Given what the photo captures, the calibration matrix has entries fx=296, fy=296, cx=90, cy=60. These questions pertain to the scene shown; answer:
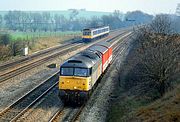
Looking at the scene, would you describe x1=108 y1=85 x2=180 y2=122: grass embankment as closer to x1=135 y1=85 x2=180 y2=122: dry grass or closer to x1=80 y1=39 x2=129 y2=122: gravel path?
x1=135 y1=85 x2=180 y2=122: dry grass

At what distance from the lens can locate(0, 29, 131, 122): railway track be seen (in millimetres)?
18531

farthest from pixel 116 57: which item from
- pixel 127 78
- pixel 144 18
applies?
pixel 144 18

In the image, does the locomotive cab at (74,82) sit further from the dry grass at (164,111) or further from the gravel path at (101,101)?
the dry grass at (164,111)

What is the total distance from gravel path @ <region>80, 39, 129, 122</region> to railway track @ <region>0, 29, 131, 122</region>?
0.65m

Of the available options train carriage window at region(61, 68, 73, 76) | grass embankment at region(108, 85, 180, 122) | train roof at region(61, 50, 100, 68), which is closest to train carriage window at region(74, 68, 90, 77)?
train roof at region(61, 50, 100, 68)

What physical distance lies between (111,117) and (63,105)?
13.3ft

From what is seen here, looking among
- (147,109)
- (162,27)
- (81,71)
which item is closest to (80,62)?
(81,71)

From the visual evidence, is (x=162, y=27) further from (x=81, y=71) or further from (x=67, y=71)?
(x=67, y=71)

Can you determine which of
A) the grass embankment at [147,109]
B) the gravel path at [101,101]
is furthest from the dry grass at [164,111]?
the gravel path at [101,101]

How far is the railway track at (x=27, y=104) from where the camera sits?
60.8 ft

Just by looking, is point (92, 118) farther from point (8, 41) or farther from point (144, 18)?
point (144, 18)

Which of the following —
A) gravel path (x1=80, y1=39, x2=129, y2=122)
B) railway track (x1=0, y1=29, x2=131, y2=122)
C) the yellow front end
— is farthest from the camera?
the yellow front end

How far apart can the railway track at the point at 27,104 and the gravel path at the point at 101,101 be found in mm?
645

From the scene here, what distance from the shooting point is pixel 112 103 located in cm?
2192
